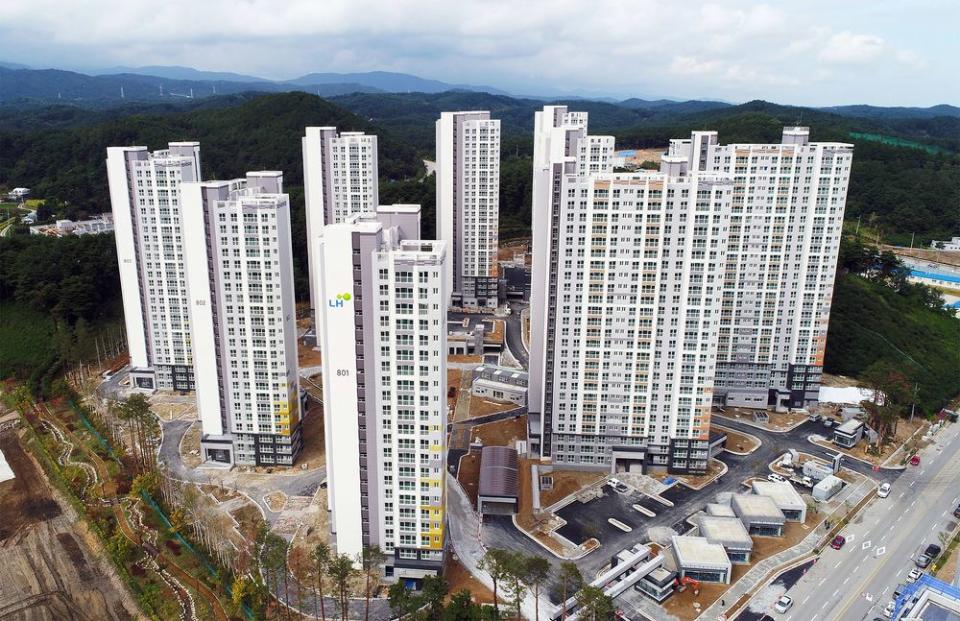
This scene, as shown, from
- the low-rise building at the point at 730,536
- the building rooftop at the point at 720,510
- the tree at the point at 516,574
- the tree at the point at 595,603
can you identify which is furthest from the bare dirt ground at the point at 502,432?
the tree at the point at 595,603

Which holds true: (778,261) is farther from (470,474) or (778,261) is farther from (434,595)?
(434,595)

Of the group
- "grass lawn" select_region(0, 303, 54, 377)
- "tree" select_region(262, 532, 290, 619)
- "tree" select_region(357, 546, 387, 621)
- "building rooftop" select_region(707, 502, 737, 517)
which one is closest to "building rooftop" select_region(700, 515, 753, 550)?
"building rooftop" select_region(707, 502, 737, 517)

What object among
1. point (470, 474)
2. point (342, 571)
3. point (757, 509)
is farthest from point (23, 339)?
point (757, 509)

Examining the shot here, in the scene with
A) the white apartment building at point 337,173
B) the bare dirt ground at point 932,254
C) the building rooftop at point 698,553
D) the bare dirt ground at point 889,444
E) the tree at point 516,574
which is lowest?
the bare dirt ground at point 889,444

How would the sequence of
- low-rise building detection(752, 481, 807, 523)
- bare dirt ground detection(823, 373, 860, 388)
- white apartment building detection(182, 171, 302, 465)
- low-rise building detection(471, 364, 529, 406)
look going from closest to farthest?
1. low-rise building detection(752, 481, 807, 523)
2. white apartment building detection(182, 171, 302, 465)
3. low-rise building detection(471, 364, 529, 406)
4. bare dirt ground detection(823, 373, 860, 388)

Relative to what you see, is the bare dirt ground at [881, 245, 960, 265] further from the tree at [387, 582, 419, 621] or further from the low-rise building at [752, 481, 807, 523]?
the tree at [387, 582, 419, 621]

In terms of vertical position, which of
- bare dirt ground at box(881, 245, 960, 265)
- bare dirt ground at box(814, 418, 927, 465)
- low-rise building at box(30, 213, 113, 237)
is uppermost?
low-rise building at box(30, 213, 113, 237)

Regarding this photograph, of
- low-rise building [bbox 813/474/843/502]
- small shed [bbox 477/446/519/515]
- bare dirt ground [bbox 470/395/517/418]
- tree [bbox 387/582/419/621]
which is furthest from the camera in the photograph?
bare dirt ground [bbox 470/395/517/418]

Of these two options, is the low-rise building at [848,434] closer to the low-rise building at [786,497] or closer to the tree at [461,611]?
the low-rise building at [786,497]
